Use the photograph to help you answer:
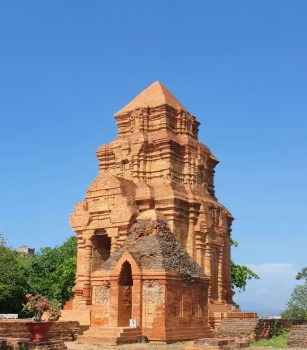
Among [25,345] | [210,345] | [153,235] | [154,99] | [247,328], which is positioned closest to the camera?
[25,345]

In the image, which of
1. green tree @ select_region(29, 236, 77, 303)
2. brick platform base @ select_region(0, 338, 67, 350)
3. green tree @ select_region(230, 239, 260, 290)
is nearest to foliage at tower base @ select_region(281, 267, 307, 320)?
green tree @ select_region(230, 239, 260, 290)

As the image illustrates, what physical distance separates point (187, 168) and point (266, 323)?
859 centimetres

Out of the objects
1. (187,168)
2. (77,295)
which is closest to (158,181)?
(187,168)

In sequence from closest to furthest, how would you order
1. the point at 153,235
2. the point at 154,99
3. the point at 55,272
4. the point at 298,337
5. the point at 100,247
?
the point at 298,337 < the point at 153,235 < the point at 100,247 < the point at 154,99 < the point at 55,272

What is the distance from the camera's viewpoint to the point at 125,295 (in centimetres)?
2145

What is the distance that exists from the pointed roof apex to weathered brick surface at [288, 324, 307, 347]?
1324 centimetres

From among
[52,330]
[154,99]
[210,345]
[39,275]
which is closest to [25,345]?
[52,330]

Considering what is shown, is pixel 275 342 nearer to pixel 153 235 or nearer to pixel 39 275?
pixel 153 235

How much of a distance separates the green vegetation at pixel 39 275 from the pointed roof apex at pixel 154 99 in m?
12.6

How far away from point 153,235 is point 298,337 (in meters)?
6.57

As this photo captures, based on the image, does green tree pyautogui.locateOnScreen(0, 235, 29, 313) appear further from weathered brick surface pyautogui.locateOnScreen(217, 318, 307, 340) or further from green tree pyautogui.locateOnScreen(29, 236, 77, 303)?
weathered brick surface pyautogui.locateOnScreen(217, 318, 307, 340)

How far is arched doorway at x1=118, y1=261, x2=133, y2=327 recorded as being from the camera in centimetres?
2105

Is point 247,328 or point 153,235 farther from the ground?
point 153,235

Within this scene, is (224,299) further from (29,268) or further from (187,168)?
(29,268)
